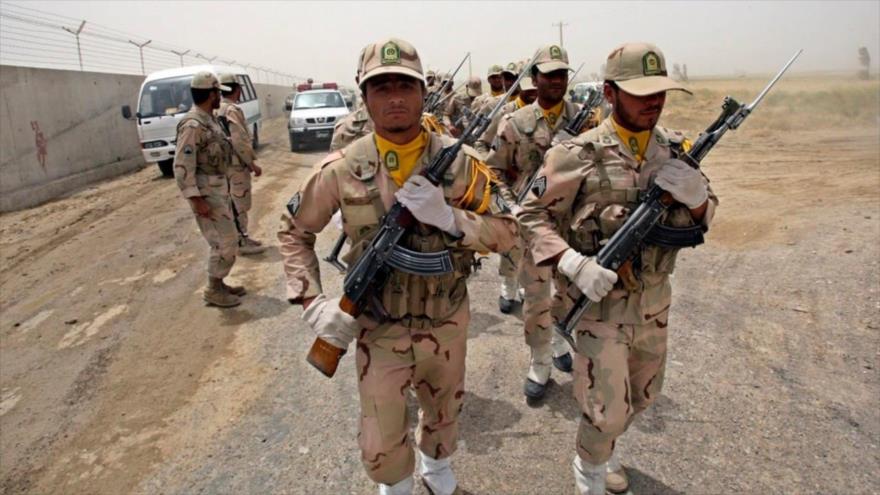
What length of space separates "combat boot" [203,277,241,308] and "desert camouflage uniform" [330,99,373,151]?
1785 mm

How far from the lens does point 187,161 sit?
510 centimetres

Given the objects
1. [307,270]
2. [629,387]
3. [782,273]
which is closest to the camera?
[307,270]

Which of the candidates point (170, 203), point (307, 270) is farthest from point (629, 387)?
point (170, 203)

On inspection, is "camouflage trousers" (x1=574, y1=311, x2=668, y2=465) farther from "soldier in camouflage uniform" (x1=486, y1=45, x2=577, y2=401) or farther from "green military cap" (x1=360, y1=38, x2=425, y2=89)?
"green military cap" (x1=360, y1=38, x2=425, y2=89)

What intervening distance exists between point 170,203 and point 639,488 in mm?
9407

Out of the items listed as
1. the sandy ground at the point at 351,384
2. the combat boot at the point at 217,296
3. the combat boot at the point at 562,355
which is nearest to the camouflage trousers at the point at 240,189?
the sandy ground at the point at 351,384

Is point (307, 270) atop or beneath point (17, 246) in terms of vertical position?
atop

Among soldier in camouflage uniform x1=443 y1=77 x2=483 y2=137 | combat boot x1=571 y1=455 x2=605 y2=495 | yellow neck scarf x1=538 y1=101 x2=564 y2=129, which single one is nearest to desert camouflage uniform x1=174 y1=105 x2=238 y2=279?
yellow neck scarf x1=538 y1=101 x2=564 y2=129

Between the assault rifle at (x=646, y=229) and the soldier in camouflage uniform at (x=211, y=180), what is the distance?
3.85 m

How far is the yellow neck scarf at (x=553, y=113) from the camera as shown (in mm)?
4039

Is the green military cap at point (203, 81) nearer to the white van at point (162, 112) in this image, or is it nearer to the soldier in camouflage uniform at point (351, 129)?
the soldier in camouflage uniform at point (351, 129)

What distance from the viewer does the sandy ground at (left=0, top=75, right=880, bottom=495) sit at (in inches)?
120

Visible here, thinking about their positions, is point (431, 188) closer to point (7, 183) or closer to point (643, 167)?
point (643, 167)

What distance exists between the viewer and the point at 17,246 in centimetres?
795
